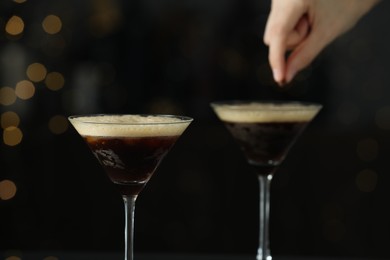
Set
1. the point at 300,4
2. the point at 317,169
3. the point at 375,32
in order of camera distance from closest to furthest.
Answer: the point at 300,4
the point at 317,169
the point at 375,32

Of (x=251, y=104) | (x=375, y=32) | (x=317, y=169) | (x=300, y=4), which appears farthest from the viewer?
(x=375, y=32)

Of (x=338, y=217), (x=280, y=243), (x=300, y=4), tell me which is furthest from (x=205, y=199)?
(x=300, y=4)

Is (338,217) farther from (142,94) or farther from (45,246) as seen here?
(45,246)

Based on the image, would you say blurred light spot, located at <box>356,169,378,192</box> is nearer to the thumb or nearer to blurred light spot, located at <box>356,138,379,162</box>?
blurred light spot, located at <box>356,138,379,162</box>

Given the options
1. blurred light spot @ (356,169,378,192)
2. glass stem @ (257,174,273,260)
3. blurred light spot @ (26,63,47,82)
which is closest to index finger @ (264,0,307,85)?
glass stem @ (257,174,273,260)

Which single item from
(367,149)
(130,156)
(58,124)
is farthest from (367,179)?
(130,156)
